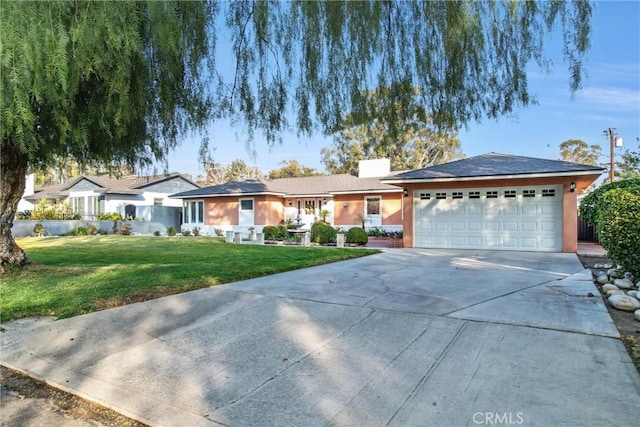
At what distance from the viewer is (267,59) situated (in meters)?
3.67

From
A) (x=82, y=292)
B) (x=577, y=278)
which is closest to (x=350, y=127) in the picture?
(x=82, y=292)

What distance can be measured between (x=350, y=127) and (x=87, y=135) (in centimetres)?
294

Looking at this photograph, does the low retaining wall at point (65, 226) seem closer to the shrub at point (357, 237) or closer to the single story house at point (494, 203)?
the shrub at point (357, 237)

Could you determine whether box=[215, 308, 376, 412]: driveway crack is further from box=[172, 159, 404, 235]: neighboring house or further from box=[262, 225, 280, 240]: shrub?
box=[172, 159, 404, 235]: neighboring house

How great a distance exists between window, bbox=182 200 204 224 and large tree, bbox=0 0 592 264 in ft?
78.9

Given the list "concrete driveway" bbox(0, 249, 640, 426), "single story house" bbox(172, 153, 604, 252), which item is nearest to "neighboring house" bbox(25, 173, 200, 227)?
"single story house" bbox(172, 153, 604, 252)

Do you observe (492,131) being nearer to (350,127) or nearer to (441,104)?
(441,104)

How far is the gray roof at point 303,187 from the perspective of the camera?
22.4m

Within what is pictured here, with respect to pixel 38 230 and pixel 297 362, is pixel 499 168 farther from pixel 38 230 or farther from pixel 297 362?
pixel 38 230

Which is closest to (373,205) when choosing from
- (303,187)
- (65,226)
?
(303,187)

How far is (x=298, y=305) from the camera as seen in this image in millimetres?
5715

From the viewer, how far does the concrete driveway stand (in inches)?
117

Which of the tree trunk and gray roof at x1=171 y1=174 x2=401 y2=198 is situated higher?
gray roof at x1=171 y1=174 x2=401 y2=198
